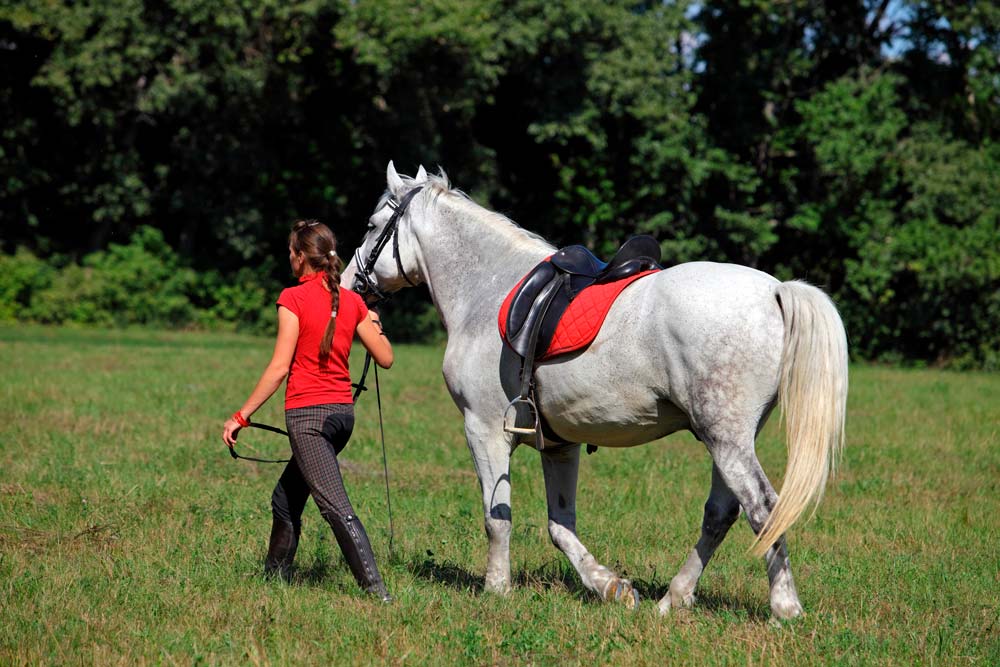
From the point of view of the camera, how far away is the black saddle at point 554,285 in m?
6.31

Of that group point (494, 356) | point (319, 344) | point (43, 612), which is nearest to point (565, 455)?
point (494, 356)

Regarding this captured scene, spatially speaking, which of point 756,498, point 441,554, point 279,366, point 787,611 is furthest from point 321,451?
point 787,611

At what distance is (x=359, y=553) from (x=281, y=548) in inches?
30.1

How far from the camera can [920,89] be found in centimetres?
3131

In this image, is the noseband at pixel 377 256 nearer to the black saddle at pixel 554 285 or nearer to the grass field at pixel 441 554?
the black saddle at pixel 554 285

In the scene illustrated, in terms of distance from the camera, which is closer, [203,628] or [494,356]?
[203,628]

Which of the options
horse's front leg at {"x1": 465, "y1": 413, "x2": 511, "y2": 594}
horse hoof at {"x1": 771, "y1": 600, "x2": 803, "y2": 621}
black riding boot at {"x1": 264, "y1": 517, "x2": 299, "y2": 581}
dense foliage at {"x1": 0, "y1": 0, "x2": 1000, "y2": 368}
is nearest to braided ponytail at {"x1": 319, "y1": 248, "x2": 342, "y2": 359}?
horse's front leg at {"x1": 465, "y1": 413, "x2": 511, "y2": 594}

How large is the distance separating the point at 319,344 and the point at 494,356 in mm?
1092

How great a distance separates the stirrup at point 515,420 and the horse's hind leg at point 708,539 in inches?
40.5

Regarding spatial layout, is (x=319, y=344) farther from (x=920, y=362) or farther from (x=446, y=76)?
(x=920, y=362)

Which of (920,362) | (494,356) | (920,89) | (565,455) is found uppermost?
(920,89)

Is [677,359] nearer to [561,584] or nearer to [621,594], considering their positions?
[621,594]

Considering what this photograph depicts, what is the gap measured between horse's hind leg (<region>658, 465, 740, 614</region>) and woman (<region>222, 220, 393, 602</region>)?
1.61 m

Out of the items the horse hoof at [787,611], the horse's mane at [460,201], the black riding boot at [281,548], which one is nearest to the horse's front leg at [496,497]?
the black riding boot at [281,548]
